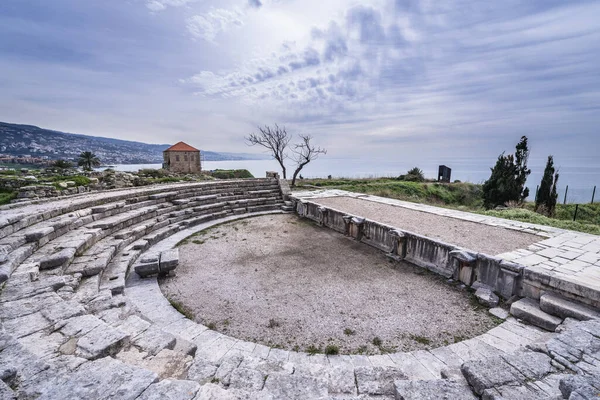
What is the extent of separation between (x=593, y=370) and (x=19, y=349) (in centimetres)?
598

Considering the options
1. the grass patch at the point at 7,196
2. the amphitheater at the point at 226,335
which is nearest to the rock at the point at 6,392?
the amphitheater at the point at 226,335

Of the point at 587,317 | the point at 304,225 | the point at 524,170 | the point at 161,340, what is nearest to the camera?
the point at 161,340

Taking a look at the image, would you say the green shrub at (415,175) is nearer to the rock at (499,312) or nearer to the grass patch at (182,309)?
the rock at (499,312)

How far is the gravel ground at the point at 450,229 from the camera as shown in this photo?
6.99 m

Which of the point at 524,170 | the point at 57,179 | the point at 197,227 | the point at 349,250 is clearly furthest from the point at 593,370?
the point at 524,170

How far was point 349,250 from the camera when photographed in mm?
8211

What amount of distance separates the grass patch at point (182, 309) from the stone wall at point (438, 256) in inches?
217

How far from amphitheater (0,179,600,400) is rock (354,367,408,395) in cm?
1

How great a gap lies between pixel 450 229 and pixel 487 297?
12.0 feet

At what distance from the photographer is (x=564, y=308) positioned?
14.3 feet

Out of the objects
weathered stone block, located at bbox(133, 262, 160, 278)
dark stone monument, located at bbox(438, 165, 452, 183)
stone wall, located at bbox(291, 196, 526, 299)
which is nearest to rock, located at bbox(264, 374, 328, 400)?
weathered stone block, located at bbox(133, 262, 160, 278)

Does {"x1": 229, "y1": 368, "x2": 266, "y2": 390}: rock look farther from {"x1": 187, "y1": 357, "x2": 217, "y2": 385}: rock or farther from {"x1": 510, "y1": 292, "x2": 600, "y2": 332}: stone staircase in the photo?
→ {"x1": 510, "y1": 292, "x2": 600, "y2": 332}: stone staircase

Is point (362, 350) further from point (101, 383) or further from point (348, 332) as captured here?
point (101, 383)

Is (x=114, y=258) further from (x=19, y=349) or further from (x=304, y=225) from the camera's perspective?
(x=304, y=225)
